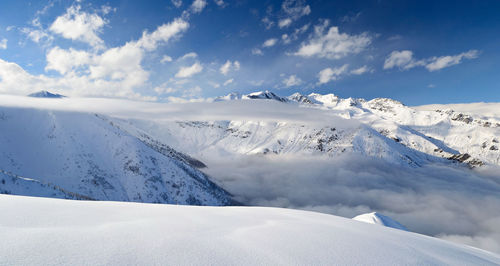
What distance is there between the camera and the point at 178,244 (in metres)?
3.73

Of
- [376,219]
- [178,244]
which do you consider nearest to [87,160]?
[376,219]

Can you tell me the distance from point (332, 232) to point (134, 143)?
618 ft

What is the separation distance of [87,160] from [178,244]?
165947 millimetres

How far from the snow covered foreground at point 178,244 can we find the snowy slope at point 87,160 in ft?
413

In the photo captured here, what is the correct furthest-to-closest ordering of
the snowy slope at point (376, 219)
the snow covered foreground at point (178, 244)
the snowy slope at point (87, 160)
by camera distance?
the snowy slope at point (87, 160) < the snowy slope at point (376, 219) < the snow covered foreground at point (178, 244)

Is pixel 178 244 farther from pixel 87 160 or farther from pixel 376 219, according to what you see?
pixel 87 160

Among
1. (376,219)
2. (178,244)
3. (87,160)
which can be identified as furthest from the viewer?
(87,160)

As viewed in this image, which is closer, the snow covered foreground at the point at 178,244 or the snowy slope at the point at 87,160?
the snow covered foreground at the point at 178,244

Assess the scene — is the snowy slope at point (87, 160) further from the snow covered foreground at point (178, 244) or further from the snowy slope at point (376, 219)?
the snow covered foreground at point (178, 244)

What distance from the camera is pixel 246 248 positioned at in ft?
12.7

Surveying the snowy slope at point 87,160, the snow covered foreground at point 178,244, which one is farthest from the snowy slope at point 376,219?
the snowy slope at point 87,160

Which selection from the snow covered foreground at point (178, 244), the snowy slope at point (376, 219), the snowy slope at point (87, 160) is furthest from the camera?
the snowy slope at point (87, 160)

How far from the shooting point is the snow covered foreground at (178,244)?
303 centimetres

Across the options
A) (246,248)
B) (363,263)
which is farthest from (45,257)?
(363,263)
